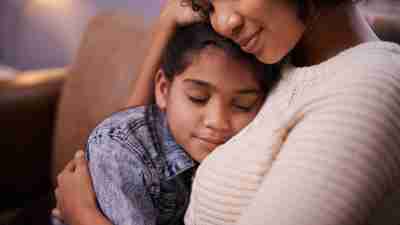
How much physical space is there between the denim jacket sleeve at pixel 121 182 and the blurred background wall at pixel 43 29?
1.23 meters

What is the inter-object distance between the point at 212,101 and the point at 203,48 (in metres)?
0.09

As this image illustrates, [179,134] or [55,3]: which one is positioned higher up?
[179,134]

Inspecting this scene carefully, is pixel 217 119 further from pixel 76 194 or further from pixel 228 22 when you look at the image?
pixel 76 194

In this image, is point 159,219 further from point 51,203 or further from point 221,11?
point 51,203

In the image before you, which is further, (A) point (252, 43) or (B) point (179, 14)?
(B) point (179, 14)

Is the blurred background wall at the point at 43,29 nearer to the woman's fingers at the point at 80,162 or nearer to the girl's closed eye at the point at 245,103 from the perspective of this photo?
the woman's fingers at the point at 80,162

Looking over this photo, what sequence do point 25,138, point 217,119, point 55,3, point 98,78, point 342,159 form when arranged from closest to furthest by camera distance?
point 342,159 < point 217,119 < point 98,78 < point 25,138 < point 55,3

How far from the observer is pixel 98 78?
145 centimetres

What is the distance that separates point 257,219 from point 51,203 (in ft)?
3.06

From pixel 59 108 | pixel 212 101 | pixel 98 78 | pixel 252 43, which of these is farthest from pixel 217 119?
pixel 59 108

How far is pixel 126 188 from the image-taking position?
82 cm

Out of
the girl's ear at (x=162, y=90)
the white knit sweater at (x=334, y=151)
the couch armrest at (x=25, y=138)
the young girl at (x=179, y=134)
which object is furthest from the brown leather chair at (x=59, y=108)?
the white knit sweater at (x=334, y=151)

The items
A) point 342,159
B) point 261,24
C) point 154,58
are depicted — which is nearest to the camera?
point 342,159

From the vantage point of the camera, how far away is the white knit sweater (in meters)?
0.60
